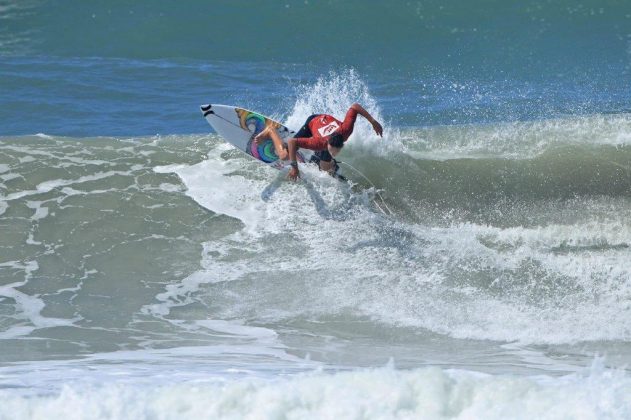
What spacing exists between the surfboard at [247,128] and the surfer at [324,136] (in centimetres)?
40

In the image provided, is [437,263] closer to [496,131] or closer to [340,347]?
[340,347]

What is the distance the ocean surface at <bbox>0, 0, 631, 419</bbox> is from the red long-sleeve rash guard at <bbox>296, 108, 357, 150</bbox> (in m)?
0.80

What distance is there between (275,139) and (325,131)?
821 millimetres

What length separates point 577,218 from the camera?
11.4m

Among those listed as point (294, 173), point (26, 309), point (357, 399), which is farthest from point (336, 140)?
point (357, 399)

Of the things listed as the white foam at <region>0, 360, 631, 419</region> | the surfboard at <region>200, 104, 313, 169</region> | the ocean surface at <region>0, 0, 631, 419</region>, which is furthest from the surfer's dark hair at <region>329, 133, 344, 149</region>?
the white foam at <region>0, 360, 631, 419</region>

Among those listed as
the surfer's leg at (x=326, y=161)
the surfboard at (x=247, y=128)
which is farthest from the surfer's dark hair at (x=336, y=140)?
the surfboard at (x=247, y=128)

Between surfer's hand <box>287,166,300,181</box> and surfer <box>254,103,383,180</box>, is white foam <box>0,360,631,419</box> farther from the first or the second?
surfer <box>254,103,383,180</box>

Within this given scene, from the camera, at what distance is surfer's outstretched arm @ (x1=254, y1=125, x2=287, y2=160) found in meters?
11.0

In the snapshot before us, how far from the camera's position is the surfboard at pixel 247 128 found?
450 inches

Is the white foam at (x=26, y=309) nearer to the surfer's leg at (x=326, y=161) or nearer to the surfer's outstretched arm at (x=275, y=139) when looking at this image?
the surfer's outstretched arm at (x=275, y=139)

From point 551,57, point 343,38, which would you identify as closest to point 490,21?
point 551,57

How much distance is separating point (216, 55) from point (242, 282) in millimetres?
8890

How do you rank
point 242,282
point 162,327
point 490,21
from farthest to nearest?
Answer: 1. point 490,21
2. point 242,282
3. point 162,327
